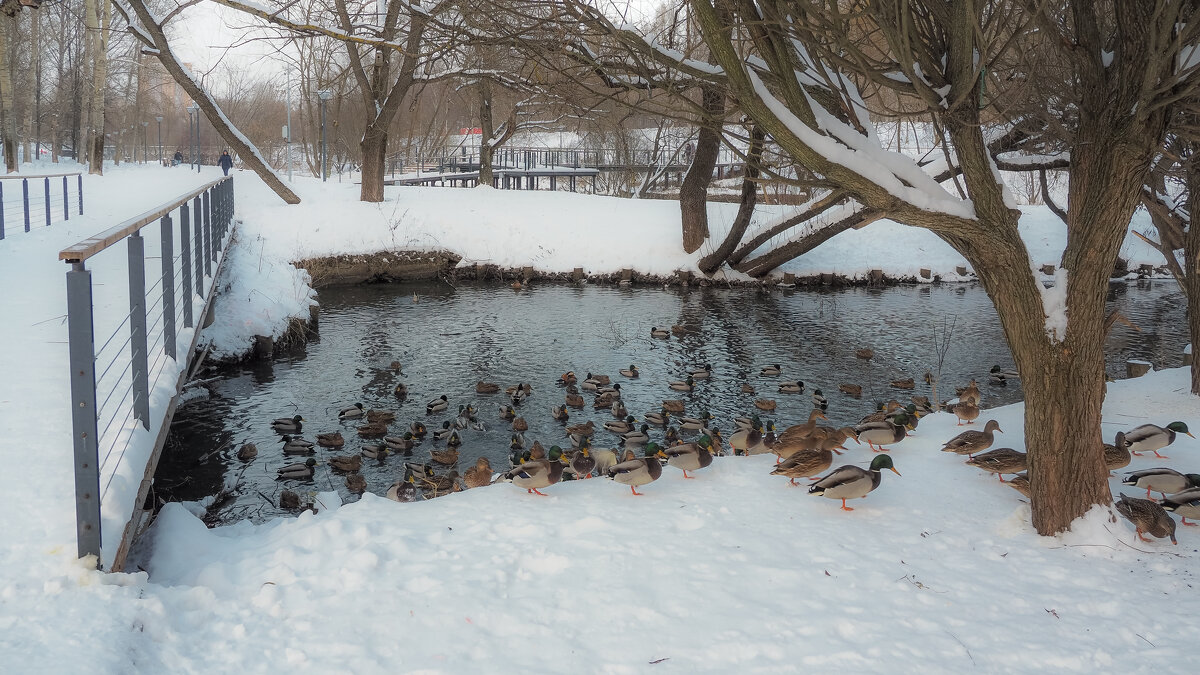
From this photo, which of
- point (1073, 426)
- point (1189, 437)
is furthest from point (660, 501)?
point (1189, 437)

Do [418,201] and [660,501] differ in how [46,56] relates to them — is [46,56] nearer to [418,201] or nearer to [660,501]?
[418,201]

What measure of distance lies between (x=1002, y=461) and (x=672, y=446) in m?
2.86

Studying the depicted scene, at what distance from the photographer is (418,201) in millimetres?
27781

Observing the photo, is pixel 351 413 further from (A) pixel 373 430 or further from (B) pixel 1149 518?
(B) pixel 1149 518

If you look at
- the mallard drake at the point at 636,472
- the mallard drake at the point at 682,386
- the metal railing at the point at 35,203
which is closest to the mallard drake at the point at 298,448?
the mallard drake at the point at 636,472

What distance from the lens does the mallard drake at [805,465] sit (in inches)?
259

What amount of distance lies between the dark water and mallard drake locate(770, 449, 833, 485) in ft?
13.8

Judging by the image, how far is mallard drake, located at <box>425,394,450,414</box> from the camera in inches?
466

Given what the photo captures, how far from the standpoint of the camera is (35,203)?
79.9 ft

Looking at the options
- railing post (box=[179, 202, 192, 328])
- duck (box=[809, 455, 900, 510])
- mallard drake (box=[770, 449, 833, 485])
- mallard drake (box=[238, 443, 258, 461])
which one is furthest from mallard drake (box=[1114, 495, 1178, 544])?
mallard drake (box=[238, 443, 258, 461])

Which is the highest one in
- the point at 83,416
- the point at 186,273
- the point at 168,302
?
the point at 186,273

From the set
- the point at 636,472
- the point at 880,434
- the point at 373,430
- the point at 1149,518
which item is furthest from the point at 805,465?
the point at 373,430

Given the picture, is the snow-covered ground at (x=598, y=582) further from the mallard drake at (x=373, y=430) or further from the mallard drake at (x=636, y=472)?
the mallard drake at (x=373, y=430)

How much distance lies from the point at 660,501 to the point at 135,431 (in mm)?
3332
